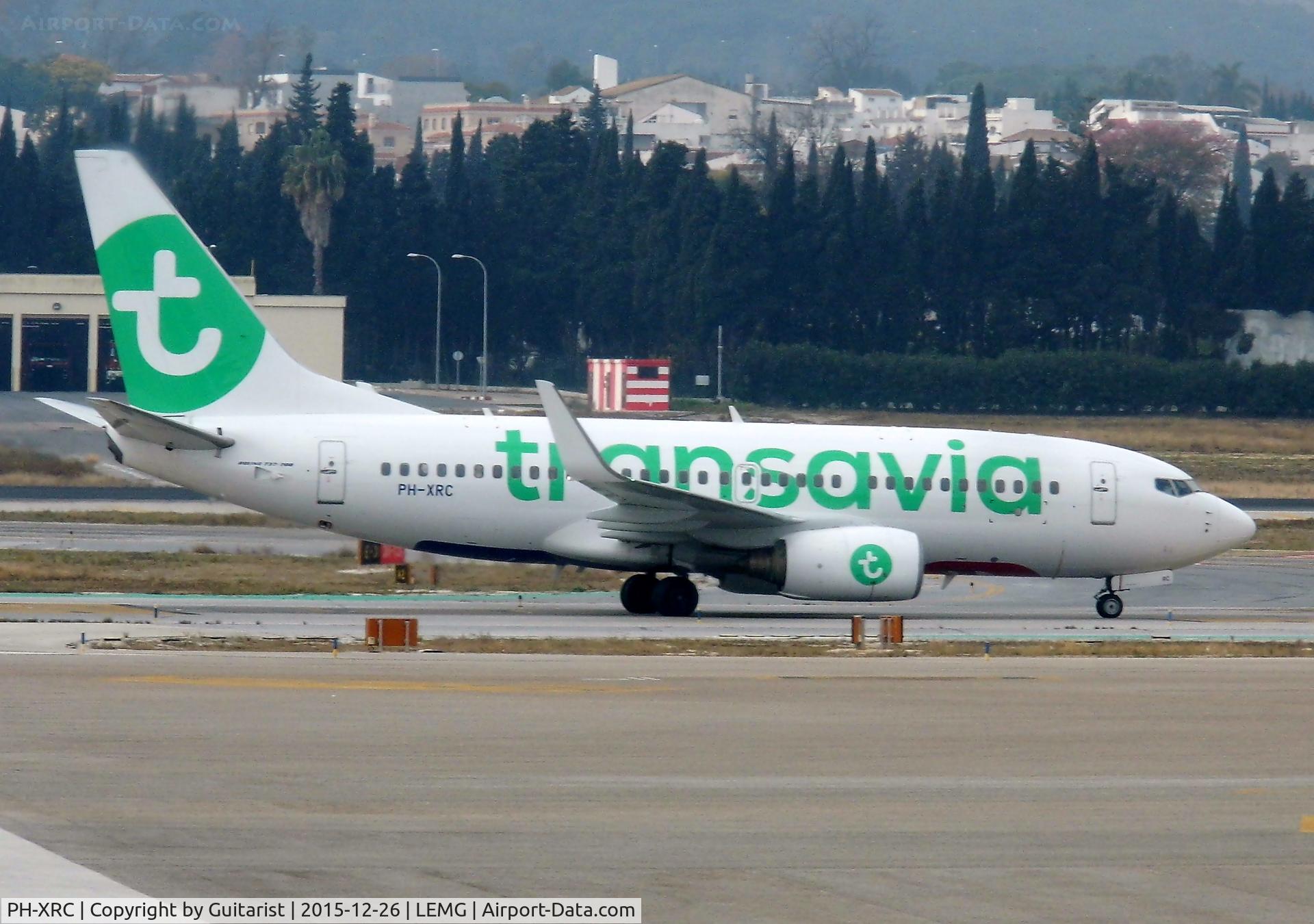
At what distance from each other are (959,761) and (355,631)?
11.4m

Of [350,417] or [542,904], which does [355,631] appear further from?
[542,904]

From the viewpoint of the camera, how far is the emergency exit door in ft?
96.2

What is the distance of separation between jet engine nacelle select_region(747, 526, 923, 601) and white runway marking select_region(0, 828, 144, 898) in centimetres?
1782

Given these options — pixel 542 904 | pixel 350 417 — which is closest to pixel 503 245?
pixel 350 417

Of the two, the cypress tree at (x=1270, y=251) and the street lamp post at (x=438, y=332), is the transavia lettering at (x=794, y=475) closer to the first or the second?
the street lamp post at (x=438, y=332)

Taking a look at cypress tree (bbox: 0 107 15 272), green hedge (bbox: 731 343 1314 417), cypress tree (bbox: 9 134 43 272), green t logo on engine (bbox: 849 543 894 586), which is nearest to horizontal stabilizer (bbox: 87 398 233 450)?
green t logo on engine (bbox: 849 543 894 586)

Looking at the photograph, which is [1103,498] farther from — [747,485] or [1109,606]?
[747,485]

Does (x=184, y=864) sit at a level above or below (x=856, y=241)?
below

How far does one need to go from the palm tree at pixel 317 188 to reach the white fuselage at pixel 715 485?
7987 centimetres

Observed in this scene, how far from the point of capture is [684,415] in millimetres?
79562

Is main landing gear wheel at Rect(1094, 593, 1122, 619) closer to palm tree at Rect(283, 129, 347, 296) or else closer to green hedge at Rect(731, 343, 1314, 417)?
green hedge at Rect(731, 343, 1314, 417)

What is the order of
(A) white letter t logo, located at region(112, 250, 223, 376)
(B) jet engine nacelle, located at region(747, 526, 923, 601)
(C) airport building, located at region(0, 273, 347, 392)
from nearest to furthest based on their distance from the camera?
(B) jet engine nacelle, located at region(747, 526, 923, 601) → (A) white letter t logo, located at region(112, 250, 223, 376) → (C) airport building, located at region(0, 273, 347, 392)

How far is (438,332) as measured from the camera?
100438 millimetres

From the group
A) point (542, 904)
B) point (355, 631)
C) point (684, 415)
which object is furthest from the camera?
point (684, 415)
